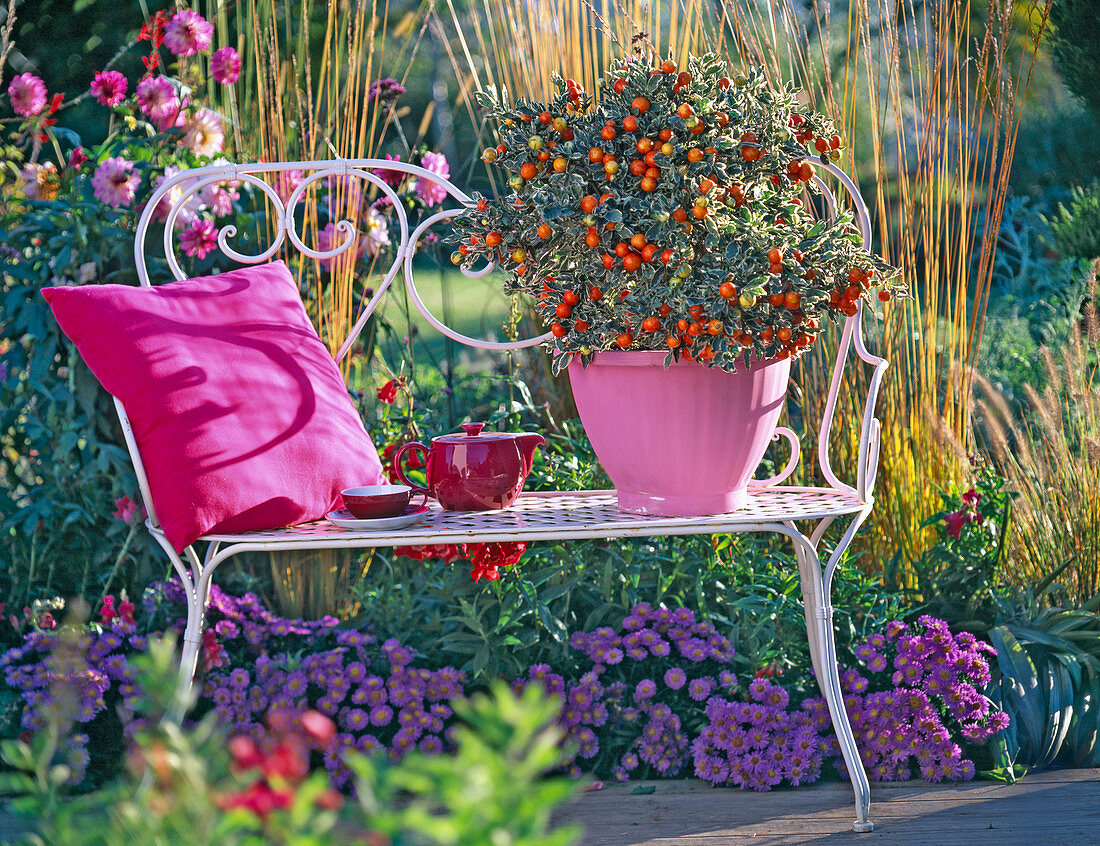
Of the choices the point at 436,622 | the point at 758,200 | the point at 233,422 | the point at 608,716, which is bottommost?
the point at 608,716

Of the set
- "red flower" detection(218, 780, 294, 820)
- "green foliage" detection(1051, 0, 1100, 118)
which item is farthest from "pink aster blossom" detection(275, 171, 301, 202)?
"green foliage" detection(1051, 0, 1100, 118)

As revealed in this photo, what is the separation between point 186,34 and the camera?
2.26 m

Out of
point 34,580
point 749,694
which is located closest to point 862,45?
point 749,694

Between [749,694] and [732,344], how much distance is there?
0.76m

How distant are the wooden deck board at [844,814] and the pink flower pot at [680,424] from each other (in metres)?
0.52

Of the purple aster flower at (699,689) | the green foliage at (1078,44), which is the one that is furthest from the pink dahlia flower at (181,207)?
the green foliage at (1078,44)

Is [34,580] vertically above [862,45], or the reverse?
[862,45]

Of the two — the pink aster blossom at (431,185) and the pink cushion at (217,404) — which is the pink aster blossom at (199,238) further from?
the pink aster blossom at (431,185)

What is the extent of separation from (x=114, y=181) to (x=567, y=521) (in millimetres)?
1230

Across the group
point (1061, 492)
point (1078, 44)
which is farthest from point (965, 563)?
point (1078, 44)

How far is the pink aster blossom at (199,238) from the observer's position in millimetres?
2160

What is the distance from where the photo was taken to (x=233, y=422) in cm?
165

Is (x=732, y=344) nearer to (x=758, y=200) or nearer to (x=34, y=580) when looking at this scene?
(x=758, y=200)

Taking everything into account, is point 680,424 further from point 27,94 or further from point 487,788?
point 27,94
